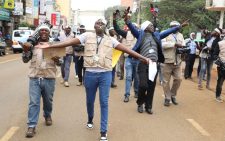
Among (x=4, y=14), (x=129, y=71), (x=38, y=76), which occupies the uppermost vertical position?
(x=4, y=14)

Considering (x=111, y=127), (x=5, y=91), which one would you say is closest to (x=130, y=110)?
(x=111, y=127)

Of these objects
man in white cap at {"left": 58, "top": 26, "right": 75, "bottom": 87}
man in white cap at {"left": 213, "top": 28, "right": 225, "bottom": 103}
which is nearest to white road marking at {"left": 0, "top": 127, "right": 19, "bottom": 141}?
man in white cap at {"left": 213, "top": 28, "right": 225, "bottom": 103}

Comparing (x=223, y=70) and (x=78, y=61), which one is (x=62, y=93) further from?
(x=223, y=70)

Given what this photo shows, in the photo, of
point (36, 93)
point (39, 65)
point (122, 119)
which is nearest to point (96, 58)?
point (39, 65)

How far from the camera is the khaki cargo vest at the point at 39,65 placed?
731 cm

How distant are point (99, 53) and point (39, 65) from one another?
1.05 meters

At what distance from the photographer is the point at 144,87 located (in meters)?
9.29

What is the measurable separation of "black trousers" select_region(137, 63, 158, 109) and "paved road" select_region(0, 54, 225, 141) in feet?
0.93

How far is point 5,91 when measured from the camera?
12.3 meters

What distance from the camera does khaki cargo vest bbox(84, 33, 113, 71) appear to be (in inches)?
277

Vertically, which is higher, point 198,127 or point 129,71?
point 129,71

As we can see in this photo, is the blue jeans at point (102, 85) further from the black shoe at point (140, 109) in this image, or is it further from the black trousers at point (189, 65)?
the black trousers at point (189, 65)

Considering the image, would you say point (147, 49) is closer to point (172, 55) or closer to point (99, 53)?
point (172, 55)

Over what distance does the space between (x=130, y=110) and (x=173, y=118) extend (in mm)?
1070
